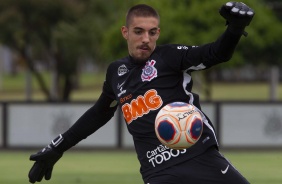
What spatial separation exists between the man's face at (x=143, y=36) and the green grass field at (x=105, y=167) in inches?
289

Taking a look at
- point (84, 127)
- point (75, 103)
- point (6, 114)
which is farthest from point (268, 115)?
point (84, 127)

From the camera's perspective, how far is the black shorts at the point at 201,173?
679 cm

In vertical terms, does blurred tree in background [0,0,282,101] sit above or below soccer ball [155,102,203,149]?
above

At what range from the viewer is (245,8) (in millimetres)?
6316

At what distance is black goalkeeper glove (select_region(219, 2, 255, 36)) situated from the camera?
6.29m

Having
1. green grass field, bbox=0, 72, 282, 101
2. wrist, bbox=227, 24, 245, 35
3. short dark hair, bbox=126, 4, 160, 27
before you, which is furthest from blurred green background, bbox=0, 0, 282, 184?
green grass field, bbox=0, 72, 282, 101

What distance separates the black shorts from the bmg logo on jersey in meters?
0.51

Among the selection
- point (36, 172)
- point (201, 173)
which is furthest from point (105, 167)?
point (201, 173)

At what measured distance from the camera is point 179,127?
22.0 ft

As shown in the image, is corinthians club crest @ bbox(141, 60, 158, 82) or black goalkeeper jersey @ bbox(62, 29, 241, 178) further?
corinthians club crest @ bbox(141, 60, 158, 82)

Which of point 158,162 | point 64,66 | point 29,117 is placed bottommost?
point 158,162

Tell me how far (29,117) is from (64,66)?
60.6ft

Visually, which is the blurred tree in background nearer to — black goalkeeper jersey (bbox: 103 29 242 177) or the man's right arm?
the man's right arm

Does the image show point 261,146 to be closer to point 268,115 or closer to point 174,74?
point 268,115
